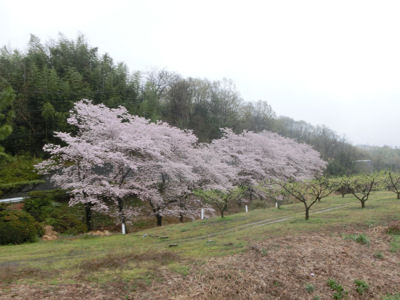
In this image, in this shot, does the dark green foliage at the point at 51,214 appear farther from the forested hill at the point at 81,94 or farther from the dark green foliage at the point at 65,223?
the forested hill at the point at 81,94

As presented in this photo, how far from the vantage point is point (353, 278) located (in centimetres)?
740

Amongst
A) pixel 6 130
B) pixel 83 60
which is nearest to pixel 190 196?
pixel 6 130

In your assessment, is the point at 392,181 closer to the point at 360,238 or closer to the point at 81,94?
the point at 360,238

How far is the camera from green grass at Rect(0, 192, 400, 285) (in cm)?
684

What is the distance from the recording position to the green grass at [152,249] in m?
6.84

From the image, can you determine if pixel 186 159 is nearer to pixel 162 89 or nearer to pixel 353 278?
pixel 353 278

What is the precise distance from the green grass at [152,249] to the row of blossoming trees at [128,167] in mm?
3764

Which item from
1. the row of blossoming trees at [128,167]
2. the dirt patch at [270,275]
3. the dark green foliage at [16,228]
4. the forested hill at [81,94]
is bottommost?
the dirt patch at [270,275]

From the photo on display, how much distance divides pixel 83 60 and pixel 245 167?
20230 millimetres

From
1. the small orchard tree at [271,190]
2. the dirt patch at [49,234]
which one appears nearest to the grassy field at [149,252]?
the dirt patch at [49,234]

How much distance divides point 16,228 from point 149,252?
689 centimetres

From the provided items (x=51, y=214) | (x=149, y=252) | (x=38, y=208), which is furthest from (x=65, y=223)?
(x=149, y=252)

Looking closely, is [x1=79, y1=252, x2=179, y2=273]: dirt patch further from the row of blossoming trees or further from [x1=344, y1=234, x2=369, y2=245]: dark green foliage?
the row of blossoming trees

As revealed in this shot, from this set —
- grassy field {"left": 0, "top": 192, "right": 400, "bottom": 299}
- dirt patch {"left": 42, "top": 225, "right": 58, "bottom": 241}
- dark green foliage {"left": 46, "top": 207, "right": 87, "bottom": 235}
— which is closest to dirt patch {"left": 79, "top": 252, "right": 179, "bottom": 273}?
grassy field {"left": 0, "top": 192, "right": 400, "bottom": 299}
